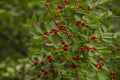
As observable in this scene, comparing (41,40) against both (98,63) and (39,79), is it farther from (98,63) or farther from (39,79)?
(98,63)

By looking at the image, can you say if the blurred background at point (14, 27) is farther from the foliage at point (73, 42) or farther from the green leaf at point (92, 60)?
the green leaf at point (92, 60)

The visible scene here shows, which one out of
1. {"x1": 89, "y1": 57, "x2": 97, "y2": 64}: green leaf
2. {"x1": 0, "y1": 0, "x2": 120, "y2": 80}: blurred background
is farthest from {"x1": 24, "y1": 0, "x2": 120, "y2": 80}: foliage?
{"x1": 0, "y1": 0, "x2": 120, "y2": 80}: blurred background

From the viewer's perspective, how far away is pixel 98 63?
2.26m

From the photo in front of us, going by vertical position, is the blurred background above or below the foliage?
below

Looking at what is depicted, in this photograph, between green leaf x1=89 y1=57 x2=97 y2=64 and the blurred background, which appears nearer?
green leaf x1=89 y1=57 x2=97 y2=64

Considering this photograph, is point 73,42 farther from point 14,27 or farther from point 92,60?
point 14,27

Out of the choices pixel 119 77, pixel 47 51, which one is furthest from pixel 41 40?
pixel 119 77

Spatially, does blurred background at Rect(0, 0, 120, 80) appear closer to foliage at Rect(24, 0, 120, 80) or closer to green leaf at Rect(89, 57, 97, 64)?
foliage at Rect(24, 0, 120, 80)

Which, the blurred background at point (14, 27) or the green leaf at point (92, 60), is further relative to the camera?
the blurred background at point (14, 27)

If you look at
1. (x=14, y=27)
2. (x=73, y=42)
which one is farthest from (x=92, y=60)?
(x=14, y=27)

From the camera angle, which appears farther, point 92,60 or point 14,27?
point 14,27

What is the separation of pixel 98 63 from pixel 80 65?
125mm

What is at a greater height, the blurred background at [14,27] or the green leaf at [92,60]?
the green leaf at [92,60]

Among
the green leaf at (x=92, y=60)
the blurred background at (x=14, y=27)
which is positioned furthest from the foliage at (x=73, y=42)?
the blurred background at (x=14, y=27)
